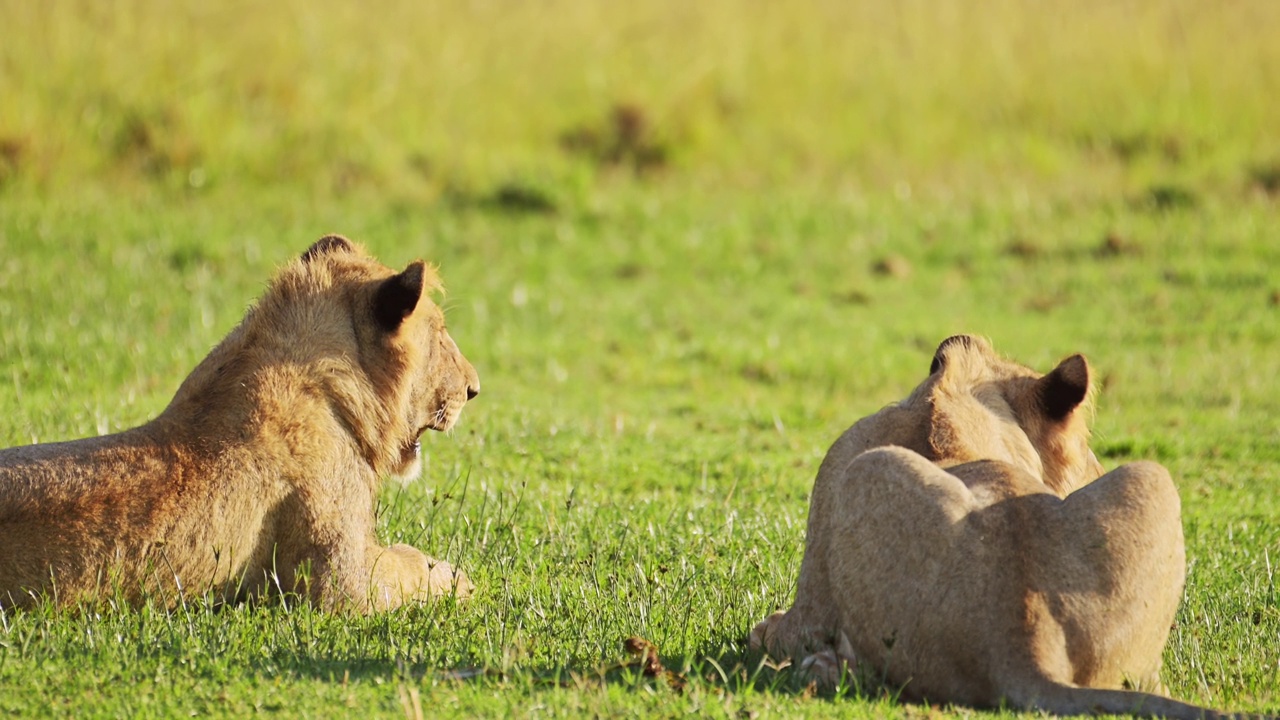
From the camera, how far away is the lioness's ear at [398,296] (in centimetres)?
669

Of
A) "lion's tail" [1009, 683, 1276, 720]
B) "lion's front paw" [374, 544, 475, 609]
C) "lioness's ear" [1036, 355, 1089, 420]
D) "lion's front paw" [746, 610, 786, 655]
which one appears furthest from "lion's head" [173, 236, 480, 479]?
"lion's tail" [1009, 683, 1276, 720]

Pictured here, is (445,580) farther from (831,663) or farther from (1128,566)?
(1128,566)

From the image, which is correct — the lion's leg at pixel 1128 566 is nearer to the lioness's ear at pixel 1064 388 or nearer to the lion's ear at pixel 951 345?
the lioness's ear at pixel 1064 388

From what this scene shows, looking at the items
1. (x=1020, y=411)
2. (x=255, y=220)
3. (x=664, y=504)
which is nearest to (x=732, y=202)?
(x=255, y=220)

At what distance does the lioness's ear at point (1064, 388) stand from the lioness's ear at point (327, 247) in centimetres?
311

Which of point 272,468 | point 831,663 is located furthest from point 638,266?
point 831,663

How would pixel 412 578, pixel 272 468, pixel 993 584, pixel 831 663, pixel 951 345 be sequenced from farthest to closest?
pixel 412 578
pixel 951 345
pixel 272 468
pixel 831 663
pixel 993 584

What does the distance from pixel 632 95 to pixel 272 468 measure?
43.7 ft

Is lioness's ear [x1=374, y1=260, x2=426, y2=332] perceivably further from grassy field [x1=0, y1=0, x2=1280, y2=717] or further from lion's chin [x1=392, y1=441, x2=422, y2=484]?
grassy field [x1=0, y1=0, x2=1280, y2=717]

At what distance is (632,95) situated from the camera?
19.2 m

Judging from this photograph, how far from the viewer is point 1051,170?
1869cm

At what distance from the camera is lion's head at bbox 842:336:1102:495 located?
20.0 ft

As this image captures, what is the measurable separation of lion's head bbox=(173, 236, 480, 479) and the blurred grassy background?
9.87 meters

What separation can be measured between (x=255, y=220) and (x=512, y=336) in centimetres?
359
